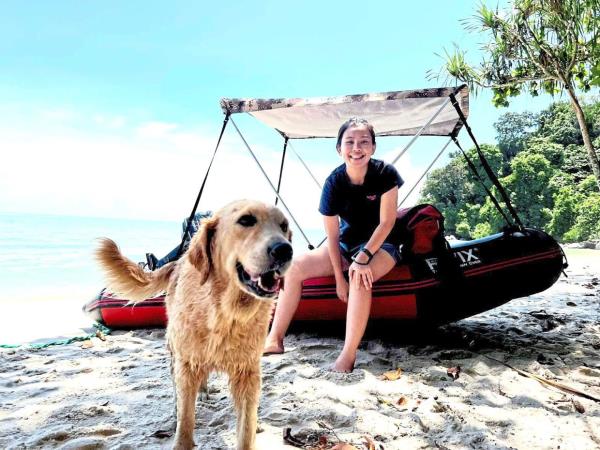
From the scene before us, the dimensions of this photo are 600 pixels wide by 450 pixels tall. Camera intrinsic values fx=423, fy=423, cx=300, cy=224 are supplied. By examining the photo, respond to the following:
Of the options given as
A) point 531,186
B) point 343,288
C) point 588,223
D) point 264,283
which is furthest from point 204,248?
point 531,186

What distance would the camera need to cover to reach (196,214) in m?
4.44

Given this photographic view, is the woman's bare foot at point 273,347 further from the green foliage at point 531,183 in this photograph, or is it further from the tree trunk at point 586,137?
the green foliage at point 531,183

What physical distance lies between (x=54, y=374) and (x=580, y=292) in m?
6.55

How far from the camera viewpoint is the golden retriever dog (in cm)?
186

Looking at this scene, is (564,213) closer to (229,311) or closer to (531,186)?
(531,186)

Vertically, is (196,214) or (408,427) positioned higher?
(196,214)

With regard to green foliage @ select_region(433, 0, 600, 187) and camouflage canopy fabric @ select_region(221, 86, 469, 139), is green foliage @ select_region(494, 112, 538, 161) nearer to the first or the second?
green foliage @ select_region(433, 0, 600, 187)

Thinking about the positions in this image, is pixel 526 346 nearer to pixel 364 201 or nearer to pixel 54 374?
pixel 364 201

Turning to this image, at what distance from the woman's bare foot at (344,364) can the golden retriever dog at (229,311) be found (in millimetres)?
1162

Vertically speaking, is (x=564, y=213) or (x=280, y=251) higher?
(x=564, y=213)

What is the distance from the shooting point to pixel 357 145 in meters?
3.12

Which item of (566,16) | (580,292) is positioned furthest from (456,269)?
(566,16)

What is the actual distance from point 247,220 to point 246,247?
14 cm

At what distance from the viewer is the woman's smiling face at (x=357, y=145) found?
3.12m
